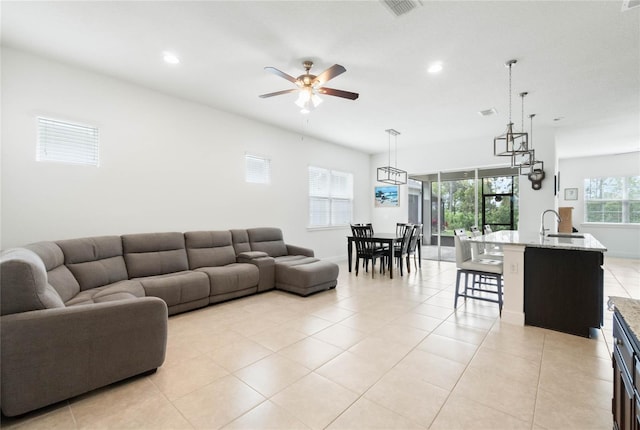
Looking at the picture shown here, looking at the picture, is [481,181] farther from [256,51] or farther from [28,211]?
[28,211]

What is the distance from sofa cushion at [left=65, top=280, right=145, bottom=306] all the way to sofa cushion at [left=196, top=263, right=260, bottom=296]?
0.84 metres

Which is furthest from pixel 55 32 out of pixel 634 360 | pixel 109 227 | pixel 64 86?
pixel 634 360

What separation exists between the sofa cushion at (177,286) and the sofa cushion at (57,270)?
24.8 inches

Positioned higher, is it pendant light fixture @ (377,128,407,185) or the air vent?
the air vent

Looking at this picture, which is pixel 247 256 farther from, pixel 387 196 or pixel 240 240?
pixel 387 196

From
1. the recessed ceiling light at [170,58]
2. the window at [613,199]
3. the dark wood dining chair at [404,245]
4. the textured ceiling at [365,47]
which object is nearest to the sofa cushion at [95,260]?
the textured ceiling at [365,47]

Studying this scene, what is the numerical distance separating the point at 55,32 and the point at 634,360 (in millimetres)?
4785

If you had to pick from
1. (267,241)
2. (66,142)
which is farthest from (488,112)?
(66,142)

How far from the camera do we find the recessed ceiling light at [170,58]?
3.25 m

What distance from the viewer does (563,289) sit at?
297 cm

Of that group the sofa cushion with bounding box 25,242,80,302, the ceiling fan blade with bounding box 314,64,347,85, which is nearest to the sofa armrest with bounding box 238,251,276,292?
the sofa cushion with bounding box 25,242,80,302

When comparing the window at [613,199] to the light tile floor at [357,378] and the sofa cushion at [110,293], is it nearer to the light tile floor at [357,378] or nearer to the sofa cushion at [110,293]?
the light tile floor at [357,378]

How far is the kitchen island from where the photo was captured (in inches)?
112

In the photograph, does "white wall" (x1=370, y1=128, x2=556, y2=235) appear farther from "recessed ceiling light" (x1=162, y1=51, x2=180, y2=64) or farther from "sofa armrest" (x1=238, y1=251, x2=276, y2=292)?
"recessed ceiling light" (x1=162, y1=51, x2=180, y2=64)
